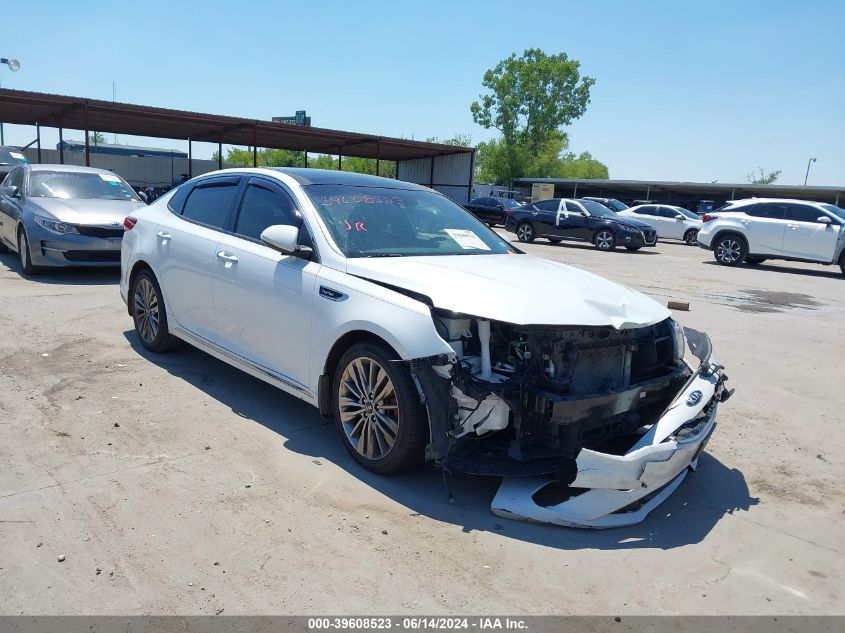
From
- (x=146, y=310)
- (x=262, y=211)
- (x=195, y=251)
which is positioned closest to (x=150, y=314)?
(x=146, y=310)

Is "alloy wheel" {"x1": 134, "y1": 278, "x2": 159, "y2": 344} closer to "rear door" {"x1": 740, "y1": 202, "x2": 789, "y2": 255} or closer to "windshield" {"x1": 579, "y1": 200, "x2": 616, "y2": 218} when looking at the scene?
"rear door" {"x1": 740, "y1": 202, "x2": 789, "y2": 255}

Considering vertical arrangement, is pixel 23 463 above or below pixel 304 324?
below

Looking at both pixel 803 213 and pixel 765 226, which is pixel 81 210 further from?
pixel 803 213

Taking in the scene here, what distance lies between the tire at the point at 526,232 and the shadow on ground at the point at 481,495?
17.9m

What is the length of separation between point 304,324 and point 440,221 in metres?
1.47

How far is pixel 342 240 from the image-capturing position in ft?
13.6

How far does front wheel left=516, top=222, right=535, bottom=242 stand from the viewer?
2194 centimetres

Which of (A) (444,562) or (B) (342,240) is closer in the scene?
(A) (444,562)

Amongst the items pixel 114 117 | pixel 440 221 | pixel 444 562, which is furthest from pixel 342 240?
pixel 114 117

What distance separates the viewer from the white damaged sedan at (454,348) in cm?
332

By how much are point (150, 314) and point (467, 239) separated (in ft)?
9.97
